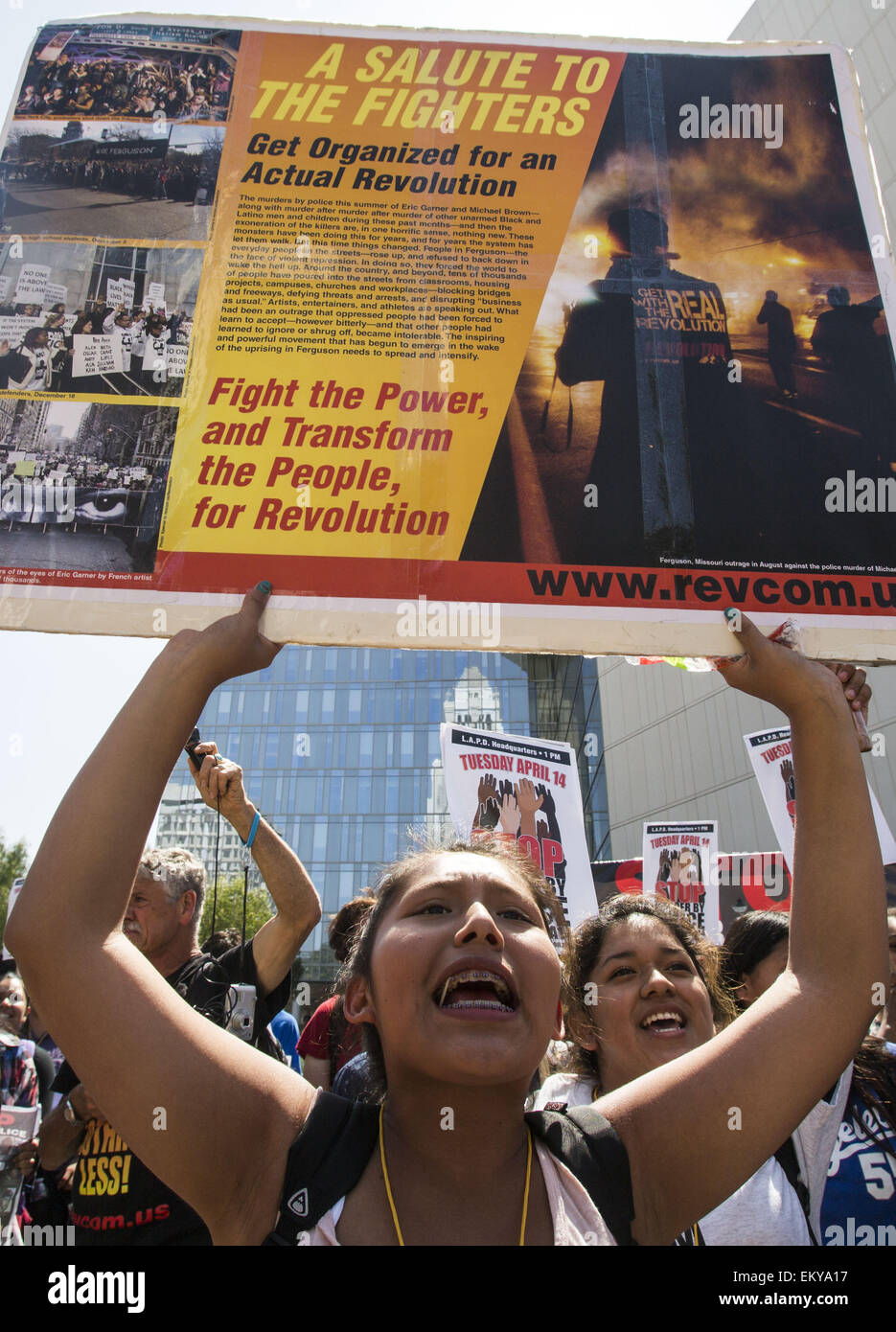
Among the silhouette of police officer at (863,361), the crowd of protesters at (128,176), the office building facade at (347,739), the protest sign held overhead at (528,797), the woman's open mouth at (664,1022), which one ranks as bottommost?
the woman's open mouth at (664,1022)

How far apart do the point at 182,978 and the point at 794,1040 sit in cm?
199

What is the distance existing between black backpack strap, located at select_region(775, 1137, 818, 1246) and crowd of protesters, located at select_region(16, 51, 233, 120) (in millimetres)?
3000

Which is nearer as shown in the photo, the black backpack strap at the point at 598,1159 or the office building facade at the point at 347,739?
the black backpack strap at the point at 598,1159

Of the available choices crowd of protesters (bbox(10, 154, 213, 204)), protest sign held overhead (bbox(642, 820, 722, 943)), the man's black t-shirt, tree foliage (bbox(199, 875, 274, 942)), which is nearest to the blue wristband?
the man's black t-shirt

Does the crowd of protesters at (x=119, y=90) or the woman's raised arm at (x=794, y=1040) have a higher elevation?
the crowd of protesters at (x=119, y=90)

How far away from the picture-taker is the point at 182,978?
2.69 meters

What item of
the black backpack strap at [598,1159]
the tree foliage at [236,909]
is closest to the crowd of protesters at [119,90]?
the black backpack strap at [598,1159]

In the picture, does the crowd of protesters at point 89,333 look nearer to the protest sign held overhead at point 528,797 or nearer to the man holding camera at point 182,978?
the man holding camera at point 182,978

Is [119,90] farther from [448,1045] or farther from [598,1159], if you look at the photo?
[598,1159]

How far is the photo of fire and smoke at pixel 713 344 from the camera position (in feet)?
6.51

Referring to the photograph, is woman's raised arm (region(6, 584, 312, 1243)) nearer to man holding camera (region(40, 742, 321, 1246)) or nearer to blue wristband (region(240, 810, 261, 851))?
man holding camera (region(40, 742, 321, 1246))

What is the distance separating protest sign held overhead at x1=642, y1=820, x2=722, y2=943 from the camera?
711cm

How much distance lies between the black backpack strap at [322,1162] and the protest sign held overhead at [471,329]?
0.92m
